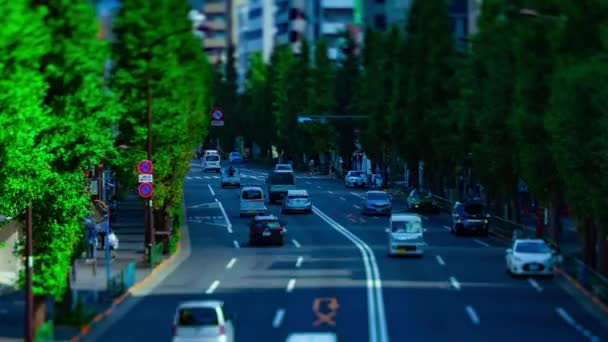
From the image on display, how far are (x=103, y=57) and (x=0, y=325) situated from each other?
866 cm

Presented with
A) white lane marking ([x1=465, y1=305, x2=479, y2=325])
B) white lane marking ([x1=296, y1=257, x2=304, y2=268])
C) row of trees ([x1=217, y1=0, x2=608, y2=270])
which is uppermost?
row of trees ([x1=217, y1=0, x2=608, y2=270])

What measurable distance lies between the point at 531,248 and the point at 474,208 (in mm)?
21621

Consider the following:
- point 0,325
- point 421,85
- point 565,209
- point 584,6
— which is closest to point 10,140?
point 0,325

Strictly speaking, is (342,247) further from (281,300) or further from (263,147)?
(263,147)

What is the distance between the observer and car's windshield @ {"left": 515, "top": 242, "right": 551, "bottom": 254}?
54.6 meters

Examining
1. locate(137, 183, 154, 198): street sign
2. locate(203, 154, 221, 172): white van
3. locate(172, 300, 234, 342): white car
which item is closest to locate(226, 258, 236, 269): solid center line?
locate(137, 183, 154, 198): street sign

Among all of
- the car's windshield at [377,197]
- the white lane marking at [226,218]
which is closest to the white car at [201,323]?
the white lane marking at [226,218]

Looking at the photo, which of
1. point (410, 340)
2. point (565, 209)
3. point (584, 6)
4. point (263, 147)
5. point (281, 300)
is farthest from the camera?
point (263, 147)

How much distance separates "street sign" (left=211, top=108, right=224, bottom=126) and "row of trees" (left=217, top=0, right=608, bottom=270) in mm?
39073

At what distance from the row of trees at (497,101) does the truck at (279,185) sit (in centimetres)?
923

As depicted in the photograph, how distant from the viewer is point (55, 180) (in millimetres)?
40250

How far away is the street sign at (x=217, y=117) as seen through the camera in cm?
18675

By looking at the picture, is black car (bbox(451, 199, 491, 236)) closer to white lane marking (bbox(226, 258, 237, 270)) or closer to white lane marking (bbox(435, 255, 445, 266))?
white lane marking (bbox(435, 255, 445, 266))

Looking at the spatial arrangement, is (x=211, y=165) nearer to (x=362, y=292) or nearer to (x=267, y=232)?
(x=267, y=232)
